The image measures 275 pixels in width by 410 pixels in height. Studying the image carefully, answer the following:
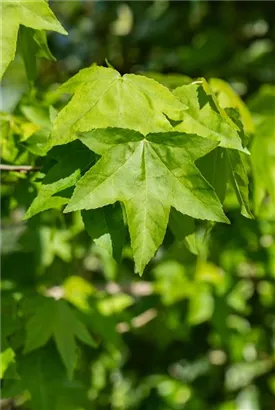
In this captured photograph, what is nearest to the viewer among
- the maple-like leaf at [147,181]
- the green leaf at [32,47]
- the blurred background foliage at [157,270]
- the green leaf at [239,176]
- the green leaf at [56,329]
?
the maple-like leaf at [147,181]

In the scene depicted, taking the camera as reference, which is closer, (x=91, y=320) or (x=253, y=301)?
(x=91, y=320)

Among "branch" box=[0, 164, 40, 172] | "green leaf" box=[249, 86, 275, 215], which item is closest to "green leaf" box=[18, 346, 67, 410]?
"branch" box=[0, 164, 40, 172]

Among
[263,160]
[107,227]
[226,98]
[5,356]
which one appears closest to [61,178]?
[107,227]

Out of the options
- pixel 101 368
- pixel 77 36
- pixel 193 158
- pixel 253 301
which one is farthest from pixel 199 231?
pixel 193 158

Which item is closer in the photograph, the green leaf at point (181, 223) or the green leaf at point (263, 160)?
the green leaf at point (181, 223)

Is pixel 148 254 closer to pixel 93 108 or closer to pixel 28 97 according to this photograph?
pixel 93 108

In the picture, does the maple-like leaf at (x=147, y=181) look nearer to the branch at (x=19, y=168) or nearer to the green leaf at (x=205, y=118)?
the green leaf at (x=205, y=118)

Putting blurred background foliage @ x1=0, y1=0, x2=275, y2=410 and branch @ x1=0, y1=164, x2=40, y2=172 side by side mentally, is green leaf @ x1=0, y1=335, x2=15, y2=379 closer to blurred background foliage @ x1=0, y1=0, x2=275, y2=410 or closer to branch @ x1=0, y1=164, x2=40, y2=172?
blurred background foliage @ x1=0, y1=0, x2=275, y2=410

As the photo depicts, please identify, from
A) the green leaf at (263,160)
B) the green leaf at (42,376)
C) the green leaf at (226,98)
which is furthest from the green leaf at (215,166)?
the green leaf at (42,376)
